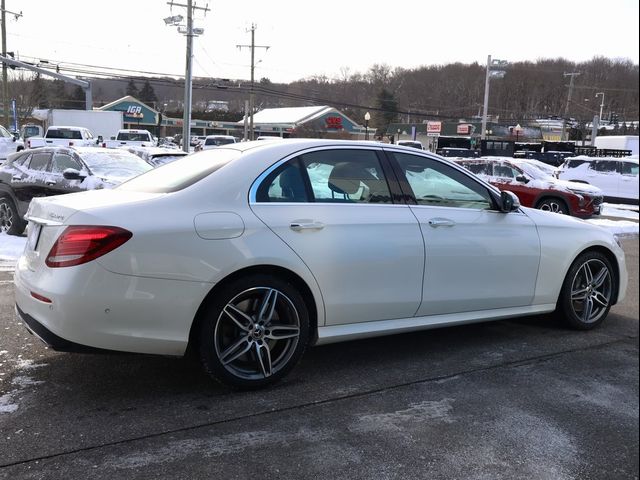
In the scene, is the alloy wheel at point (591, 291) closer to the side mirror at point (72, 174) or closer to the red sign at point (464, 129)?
the side mirror at point (72, 174)

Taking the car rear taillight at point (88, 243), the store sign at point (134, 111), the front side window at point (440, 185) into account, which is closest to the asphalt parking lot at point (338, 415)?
the car rear taillight at point (88, 243)

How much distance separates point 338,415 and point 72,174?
6.82 m

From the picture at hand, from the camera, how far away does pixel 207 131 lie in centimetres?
6906

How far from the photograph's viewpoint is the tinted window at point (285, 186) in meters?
3.54

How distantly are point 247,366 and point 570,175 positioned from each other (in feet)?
63.1

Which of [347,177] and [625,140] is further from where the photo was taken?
[625,140]

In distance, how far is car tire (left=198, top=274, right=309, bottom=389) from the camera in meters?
3.30

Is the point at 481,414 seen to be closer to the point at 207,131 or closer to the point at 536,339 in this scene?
the point at 536,339

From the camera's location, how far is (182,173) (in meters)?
3.75

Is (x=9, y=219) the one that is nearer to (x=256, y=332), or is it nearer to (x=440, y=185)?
(x=256, y=332)

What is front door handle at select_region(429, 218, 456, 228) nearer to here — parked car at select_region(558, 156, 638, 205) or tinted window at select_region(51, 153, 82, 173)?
tinted window at select_region(51, 153, 82, 173)

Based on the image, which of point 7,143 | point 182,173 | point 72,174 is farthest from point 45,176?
point 182,173

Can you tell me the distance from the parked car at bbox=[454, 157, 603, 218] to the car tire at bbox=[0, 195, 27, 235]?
37.6 ft

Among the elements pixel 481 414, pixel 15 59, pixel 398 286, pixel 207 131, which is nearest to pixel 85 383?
pixel 398 286
